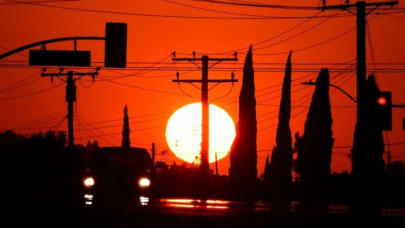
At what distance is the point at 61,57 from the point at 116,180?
7501mm

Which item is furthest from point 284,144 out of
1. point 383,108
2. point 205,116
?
point 383,108

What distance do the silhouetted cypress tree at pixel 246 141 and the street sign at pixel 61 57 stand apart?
89.4ft

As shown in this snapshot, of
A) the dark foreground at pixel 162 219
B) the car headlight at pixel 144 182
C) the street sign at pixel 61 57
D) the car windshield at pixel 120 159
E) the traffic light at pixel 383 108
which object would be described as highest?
the street sign at pixel 61 57

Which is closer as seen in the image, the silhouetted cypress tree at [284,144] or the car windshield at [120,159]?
the car windshield at [120,159]

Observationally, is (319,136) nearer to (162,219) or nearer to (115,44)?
(115,44)

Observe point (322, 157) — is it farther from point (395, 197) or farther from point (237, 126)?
point (395, 197)

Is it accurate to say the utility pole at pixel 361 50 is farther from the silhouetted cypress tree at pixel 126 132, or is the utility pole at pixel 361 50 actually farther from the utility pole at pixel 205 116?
the silhouetted cypress tree at pixel 126 132

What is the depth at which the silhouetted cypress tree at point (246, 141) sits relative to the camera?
54719 mm

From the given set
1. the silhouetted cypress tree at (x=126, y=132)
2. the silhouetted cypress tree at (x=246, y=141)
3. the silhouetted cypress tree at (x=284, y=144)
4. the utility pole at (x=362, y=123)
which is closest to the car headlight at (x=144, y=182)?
the utility pole at (x=362, y=123)

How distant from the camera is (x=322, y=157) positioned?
170 ft

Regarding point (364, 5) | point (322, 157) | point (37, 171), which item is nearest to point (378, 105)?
point (364, 5)

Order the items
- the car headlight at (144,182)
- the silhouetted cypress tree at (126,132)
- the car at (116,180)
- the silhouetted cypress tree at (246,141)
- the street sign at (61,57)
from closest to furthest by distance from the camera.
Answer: the car at (116,180), the car headlight at (144,182), the street sign at (61,57), the silhouetted cypress tree at (246,141), the silhouetted cypress tree at (126,132)

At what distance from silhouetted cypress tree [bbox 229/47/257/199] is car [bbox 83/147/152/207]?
31462 mm

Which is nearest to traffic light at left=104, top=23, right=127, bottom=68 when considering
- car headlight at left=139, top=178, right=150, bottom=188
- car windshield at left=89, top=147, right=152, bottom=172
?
car windshield at left=89, top=147, right=152, bottom=172
